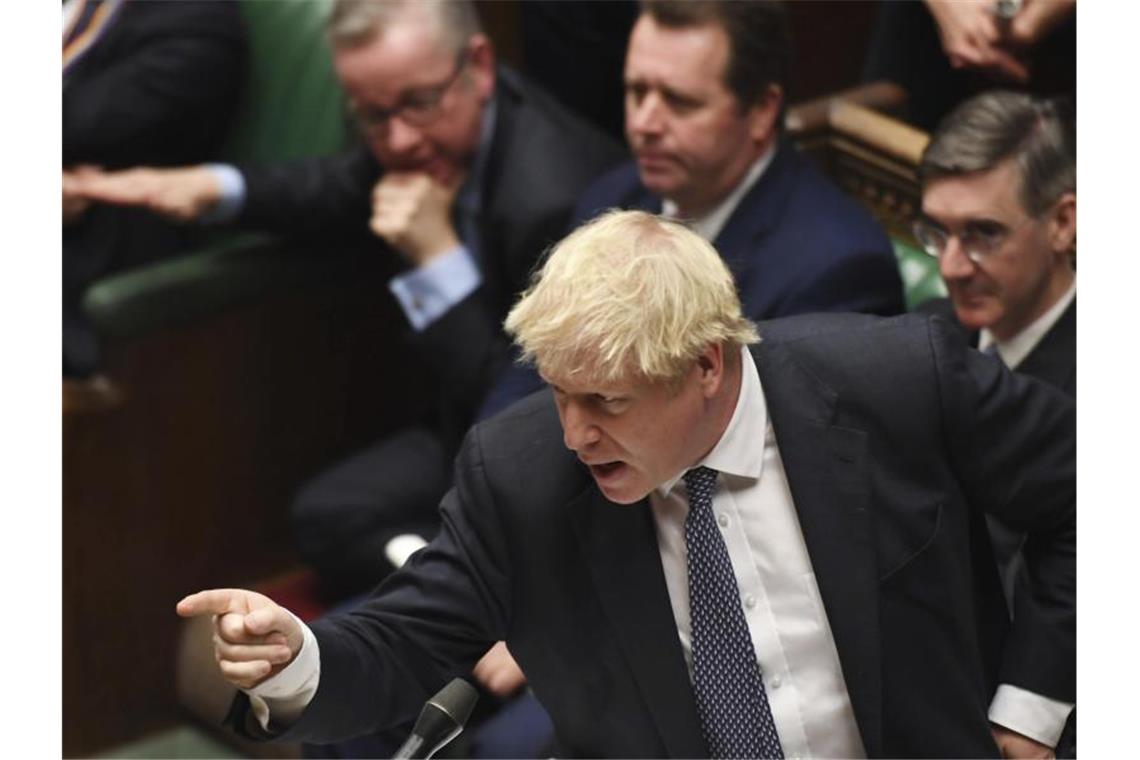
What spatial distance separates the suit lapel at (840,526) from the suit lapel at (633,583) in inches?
4.5

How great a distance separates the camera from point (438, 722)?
3.93ft

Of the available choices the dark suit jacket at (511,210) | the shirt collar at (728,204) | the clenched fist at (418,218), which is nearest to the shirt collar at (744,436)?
the shirt collar at (728,204)

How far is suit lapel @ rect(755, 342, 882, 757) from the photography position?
1.46m

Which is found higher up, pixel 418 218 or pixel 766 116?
pixel 766 116

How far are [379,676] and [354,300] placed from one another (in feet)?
3.88

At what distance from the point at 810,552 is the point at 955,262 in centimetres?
44

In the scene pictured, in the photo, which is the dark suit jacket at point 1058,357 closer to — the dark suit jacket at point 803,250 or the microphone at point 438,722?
the dark suit jacket at point 803,250

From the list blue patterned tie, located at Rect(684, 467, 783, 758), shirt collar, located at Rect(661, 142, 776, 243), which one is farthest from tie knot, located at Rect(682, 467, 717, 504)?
shirt collar, located at Rect(661, 142, 776, 243)

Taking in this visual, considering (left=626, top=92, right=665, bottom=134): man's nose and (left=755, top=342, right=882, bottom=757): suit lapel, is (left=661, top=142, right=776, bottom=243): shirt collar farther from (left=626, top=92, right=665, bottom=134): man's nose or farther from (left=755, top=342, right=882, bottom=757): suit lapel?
(left=755, top=342, right=882, bottom=757): suit lapel

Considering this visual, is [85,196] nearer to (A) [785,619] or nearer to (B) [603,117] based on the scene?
(B) [603,117]

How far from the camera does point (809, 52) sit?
2748mm

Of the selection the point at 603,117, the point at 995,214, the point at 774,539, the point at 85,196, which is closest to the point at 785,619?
the point at 774,539

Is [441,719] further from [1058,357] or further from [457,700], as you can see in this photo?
[1058,357]

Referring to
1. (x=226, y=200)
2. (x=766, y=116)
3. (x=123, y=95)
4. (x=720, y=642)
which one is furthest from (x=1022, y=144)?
(x=123, y=95)
